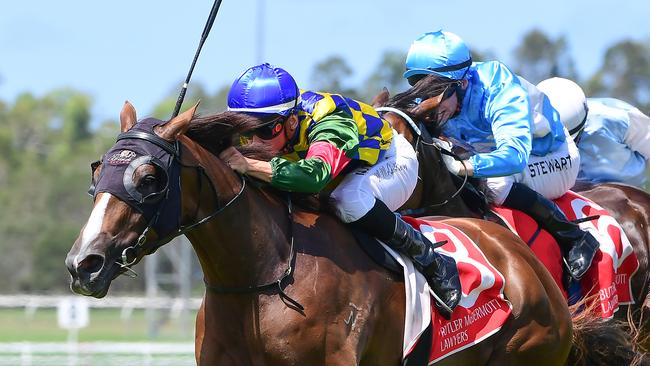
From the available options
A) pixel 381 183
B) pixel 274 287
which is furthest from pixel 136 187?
pixel 381 183

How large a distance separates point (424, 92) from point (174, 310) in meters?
22.1

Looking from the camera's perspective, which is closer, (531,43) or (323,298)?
(323,298)

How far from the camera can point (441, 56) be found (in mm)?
6730

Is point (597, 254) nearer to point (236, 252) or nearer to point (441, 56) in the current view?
point (441, 56)

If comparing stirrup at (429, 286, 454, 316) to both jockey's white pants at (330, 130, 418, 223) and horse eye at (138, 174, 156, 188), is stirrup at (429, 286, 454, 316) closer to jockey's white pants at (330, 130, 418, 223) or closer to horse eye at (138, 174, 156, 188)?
jockey's white pants at (330, 130, 418, 223)

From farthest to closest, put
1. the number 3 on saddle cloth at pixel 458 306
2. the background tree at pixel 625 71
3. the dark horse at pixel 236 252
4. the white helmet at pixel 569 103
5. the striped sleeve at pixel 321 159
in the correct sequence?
the background tree at pixel 625 71
the white helmet at pixel 569 103
the number 3 on saddle cloth at pixel 458 306
the striped sleeve at pixel 321 159
the dark horse at pixel 236 252

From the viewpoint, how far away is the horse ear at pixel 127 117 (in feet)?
16.6

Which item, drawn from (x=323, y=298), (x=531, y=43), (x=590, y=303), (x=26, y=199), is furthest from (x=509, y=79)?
(x=531, y=43)

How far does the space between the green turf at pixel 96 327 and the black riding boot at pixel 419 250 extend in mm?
18140

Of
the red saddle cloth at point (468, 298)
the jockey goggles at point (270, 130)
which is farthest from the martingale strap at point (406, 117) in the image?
the jockey goggles at point (270, 130)

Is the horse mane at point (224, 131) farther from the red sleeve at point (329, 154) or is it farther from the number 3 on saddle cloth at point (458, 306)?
the number 3 on saddle cloth at point (458, 306)

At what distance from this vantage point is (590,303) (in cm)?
722

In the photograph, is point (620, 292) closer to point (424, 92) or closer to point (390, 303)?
point (424, 92)

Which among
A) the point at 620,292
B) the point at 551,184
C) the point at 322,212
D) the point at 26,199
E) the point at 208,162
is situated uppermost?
the point at 208,162
